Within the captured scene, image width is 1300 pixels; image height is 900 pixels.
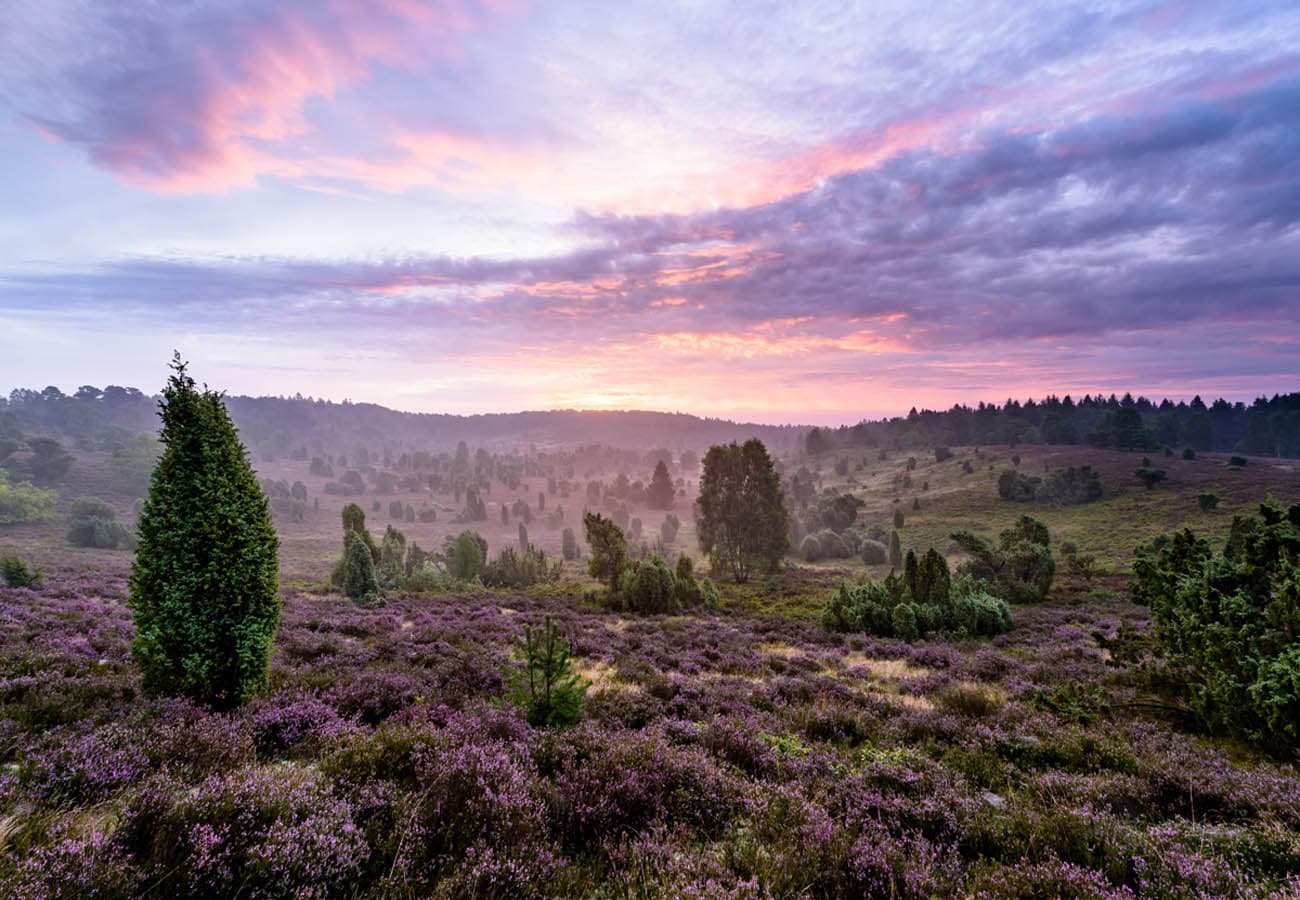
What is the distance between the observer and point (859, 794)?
5.50 m

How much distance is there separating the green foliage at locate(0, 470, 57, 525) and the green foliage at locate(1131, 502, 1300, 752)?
475 ft

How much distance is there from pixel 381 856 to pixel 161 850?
1.41 metres

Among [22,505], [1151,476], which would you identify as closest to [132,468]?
[22,505]

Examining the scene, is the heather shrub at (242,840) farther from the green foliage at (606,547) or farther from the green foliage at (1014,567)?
the green foliage at (1014,567)

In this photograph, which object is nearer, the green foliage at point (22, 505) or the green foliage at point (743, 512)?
the green foliage at point (743, 512)

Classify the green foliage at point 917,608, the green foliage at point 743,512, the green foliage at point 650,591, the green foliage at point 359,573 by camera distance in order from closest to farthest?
the green foliage at point 917,608 → the green foliage at point 359,573 → the green foliage at point 650,591 → the green foliage at point 743,512

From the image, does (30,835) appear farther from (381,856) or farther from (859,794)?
(859,794)

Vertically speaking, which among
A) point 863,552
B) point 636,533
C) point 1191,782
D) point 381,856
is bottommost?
point 636,533

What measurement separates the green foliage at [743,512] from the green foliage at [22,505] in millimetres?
123475

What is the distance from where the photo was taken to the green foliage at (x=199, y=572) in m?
7.29

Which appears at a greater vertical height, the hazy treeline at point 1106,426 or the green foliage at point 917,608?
the hazy treeline at point 1106,426

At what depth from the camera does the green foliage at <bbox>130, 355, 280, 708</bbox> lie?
23.9ft

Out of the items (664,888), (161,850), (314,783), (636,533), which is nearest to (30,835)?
(161,850)

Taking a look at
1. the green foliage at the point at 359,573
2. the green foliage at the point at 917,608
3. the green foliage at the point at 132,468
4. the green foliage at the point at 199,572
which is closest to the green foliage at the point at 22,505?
the green foliage at the point at 132,468
